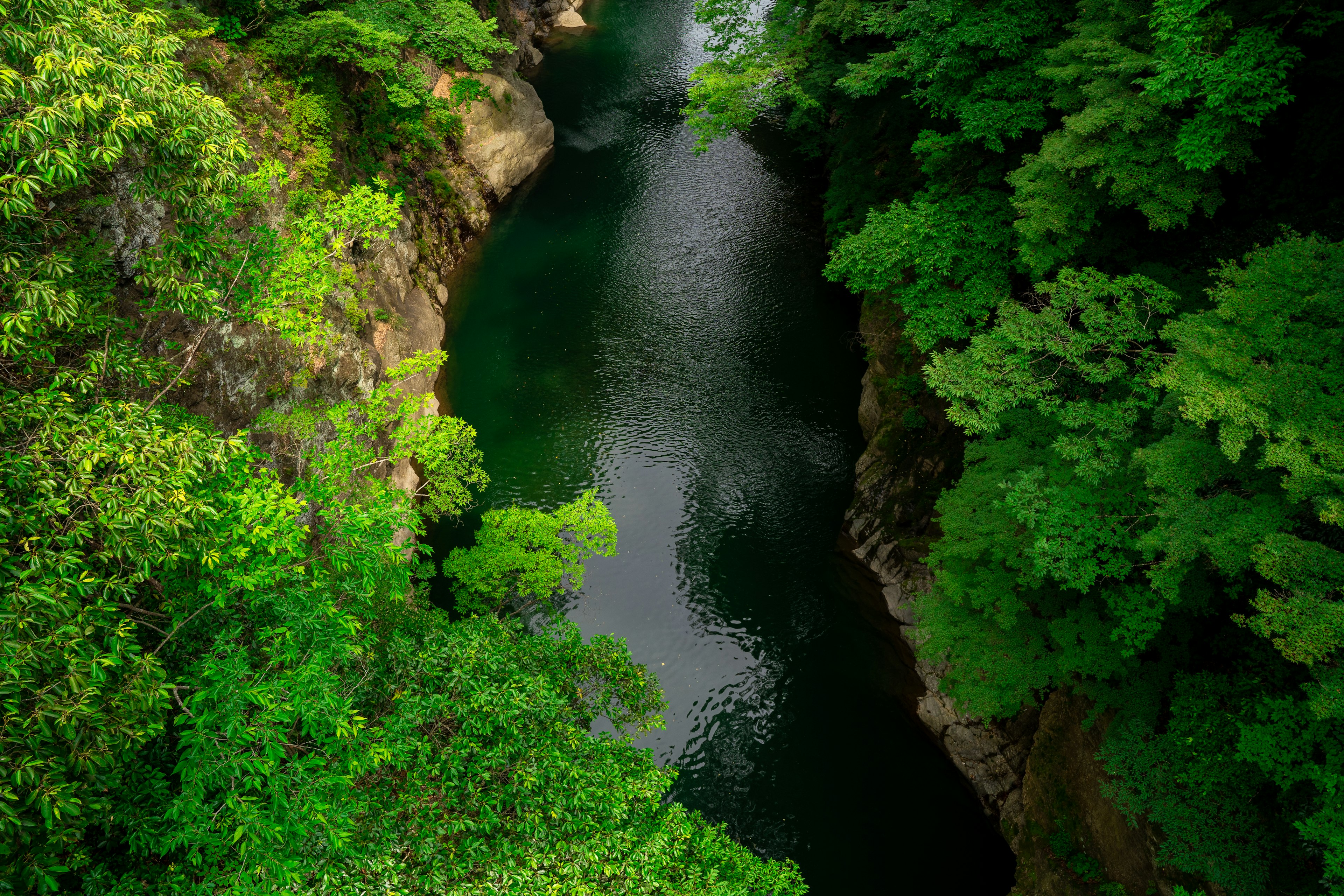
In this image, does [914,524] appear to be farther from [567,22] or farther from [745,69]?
[567,22]

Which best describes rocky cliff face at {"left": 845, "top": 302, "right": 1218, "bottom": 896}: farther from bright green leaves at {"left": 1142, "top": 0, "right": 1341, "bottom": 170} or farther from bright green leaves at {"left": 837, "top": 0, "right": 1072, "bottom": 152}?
bright green leaves at {"left": 1142, "top": 0, "right": 1341, "bottom": 170}

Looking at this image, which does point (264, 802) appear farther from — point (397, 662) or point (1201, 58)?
point (1201, 58)

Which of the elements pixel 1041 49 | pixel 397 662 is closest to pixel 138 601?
pixel 397 662

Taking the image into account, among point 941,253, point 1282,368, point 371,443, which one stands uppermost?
point 1282,368

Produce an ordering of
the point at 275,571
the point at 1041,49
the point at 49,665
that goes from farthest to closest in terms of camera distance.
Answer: the point at 1041,49 → the point at 275,571 → the point at 49,665

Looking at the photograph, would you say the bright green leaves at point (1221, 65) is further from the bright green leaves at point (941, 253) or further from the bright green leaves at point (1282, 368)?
the bright green leaves at point (941, 253)

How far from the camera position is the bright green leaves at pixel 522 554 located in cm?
1499

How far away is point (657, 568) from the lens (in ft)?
59.7

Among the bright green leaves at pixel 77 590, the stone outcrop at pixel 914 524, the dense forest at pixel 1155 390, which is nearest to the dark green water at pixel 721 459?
the stone outcrop at pixel 914 524

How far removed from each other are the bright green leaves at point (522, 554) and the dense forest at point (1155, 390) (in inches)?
296

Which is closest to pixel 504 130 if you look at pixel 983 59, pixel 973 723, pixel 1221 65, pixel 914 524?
pixel 983 59

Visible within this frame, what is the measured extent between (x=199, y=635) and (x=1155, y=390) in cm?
1386

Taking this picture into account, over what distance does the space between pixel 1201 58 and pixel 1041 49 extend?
15.2 ft

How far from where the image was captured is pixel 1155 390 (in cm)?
1077
